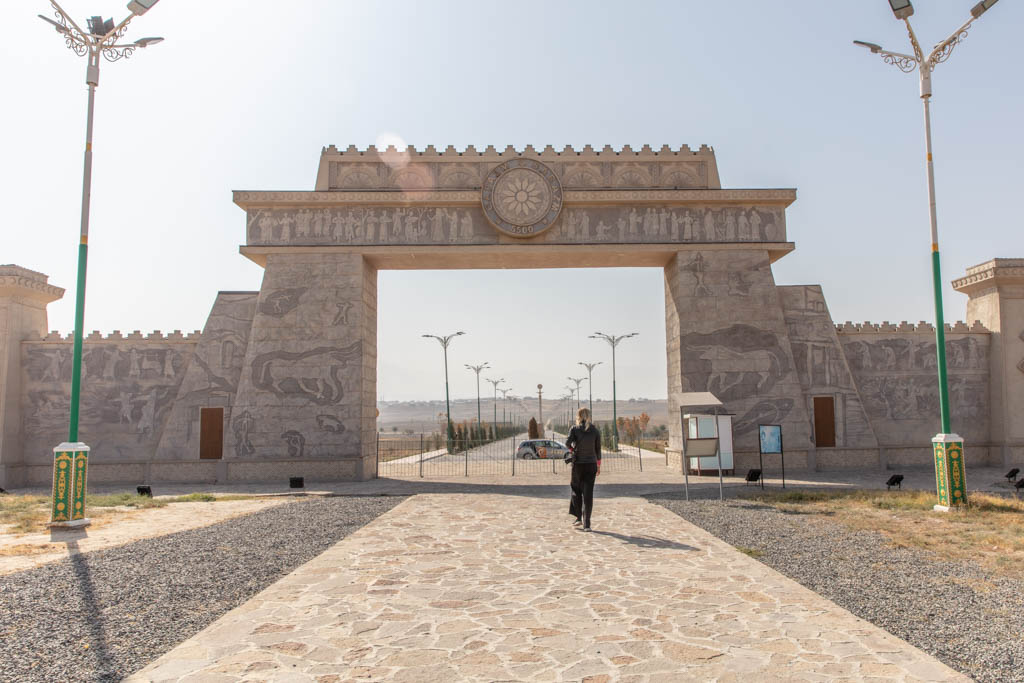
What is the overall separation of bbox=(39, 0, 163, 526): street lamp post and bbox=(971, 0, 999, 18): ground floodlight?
615 inches

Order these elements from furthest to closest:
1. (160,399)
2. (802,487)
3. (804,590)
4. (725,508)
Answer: (160,399)
(802,487)
(725,508)
(804,590)

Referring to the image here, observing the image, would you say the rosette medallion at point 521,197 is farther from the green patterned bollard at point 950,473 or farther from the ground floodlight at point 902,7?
the green patterned bollard at point 950,473

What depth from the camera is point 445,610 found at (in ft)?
20.6

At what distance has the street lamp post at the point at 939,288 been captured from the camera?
12.7 meters

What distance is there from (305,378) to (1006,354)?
75.4ft

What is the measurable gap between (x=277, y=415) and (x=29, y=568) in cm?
1242

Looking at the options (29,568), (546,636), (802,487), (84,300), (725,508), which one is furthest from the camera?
(802,487)

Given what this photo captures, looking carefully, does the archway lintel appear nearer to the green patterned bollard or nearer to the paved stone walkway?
the green patterned bollard

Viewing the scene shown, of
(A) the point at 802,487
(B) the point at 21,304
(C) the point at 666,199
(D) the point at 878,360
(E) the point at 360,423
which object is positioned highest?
(C) the point at 666,199

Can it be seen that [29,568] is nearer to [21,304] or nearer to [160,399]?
[160,399]

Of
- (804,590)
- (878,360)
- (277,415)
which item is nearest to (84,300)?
(277,415)

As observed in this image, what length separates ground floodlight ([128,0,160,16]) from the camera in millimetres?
12671

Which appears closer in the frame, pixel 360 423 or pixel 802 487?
pixel 802 487

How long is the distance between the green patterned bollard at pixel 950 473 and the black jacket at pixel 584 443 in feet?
23.8
